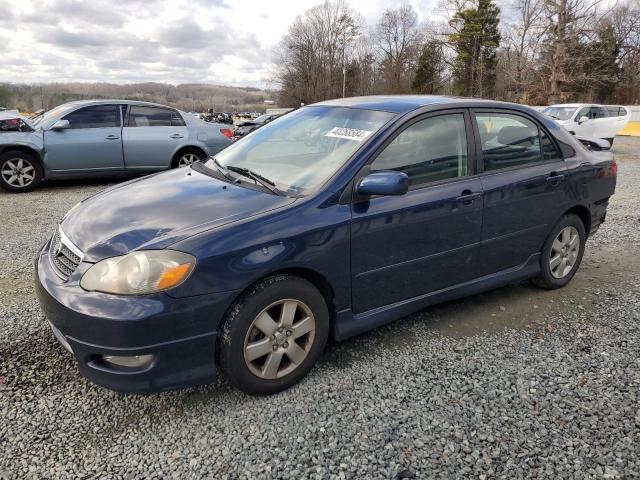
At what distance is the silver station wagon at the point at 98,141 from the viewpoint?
8.09 meters

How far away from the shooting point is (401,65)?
198 feet

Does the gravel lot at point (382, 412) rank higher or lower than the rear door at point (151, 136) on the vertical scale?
lower

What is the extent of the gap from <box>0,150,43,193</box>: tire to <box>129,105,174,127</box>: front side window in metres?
1.73

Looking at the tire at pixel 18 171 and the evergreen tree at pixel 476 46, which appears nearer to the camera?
the tire at pixel 18 171

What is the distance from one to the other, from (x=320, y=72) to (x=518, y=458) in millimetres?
64044

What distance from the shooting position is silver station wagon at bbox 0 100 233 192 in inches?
319

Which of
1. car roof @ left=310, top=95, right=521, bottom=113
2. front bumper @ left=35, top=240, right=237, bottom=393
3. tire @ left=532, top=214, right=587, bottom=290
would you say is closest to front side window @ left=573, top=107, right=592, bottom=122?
tire @ left=532, top=214, right=587, bottom=290

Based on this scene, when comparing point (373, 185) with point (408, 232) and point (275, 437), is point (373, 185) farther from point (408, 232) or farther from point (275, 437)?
point (275, 437)

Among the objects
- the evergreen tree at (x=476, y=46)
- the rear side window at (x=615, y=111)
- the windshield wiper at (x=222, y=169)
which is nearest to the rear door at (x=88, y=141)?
the windshield wiper at (x=222, y=169)

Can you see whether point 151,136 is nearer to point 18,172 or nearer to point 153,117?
point 153,117

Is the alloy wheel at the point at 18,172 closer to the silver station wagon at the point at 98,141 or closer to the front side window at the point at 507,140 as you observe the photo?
the silver station wagon at the point at 98,141

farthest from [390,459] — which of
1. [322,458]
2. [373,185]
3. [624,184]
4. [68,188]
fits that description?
[624,184]

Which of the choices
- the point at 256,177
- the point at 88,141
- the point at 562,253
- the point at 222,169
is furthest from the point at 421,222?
the point at 88,141

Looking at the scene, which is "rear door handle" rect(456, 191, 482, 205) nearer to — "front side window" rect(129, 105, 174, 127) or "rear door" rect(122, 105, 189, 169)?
"rear door" rect(122, 105, 189, 169)
